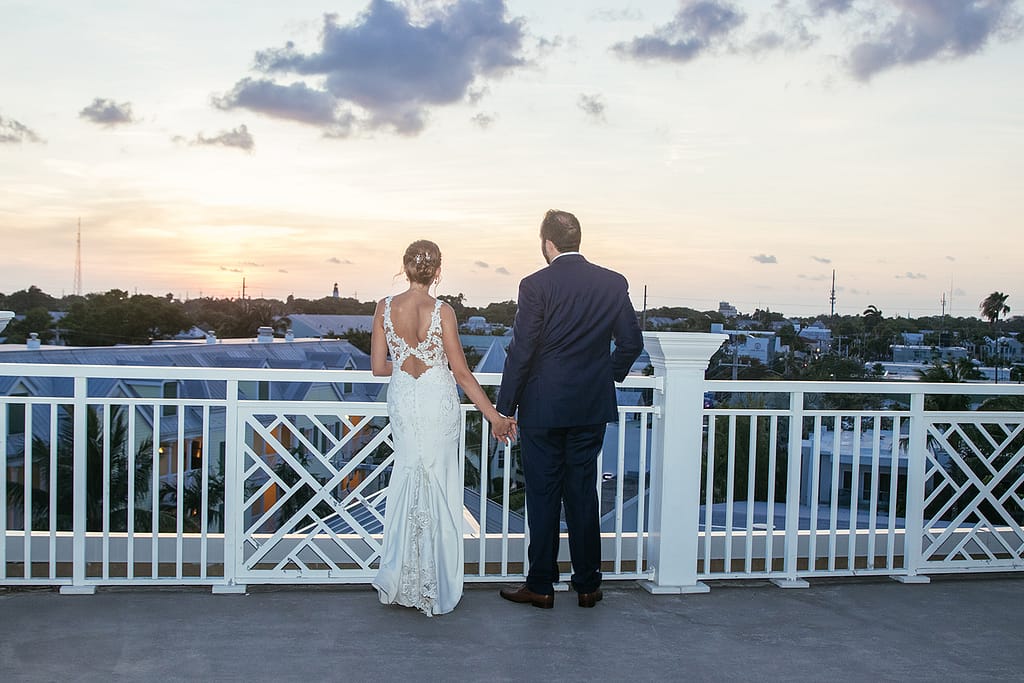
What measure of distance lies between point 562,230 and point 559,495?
105cm

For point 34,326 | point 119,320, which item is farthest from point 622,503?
point 119,320

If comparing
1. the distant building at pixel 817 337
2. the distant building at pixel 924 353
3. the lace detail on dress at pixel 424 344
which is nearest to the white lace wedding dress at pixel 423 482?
the lace detail on dress at pixel 424 344

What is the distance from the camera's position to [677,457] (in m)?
3.87

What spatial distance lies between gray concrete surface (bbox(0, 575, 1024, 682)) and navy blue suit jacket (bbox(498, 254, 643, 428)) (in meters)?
0.82

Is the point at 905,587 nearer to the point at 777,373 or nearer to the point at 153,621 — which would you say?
the point at 153,621

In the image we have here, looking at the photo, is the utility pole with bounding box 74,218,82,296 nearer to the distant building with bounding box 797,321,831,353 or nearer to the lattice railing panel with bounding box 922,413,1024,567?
the distant building with bounding box 797,321,831,353

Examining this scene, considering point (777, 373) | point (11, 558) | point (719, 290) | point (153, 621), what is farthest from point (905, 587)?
point (777, 373)

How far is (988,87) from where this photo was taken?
930 centimetres

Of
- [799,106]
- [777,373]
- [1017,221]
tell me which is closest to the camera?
[799,106]

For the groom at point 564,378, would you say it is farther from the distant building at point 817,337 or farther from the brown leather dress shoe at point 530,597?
the distant building at point 817,337

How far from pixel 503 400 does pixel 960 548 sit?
8.15ft

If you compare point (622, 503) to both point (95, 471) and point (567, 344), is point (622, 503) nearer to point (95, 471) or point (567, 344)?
point (567, 344)

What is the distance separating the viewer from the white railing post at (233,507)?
3676mm

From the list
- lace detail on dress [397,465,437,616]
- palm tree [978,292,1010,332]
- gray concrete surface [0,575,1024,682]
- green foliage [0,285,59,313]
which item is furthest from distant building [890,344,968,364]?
green foliage [0,285,59,313]
